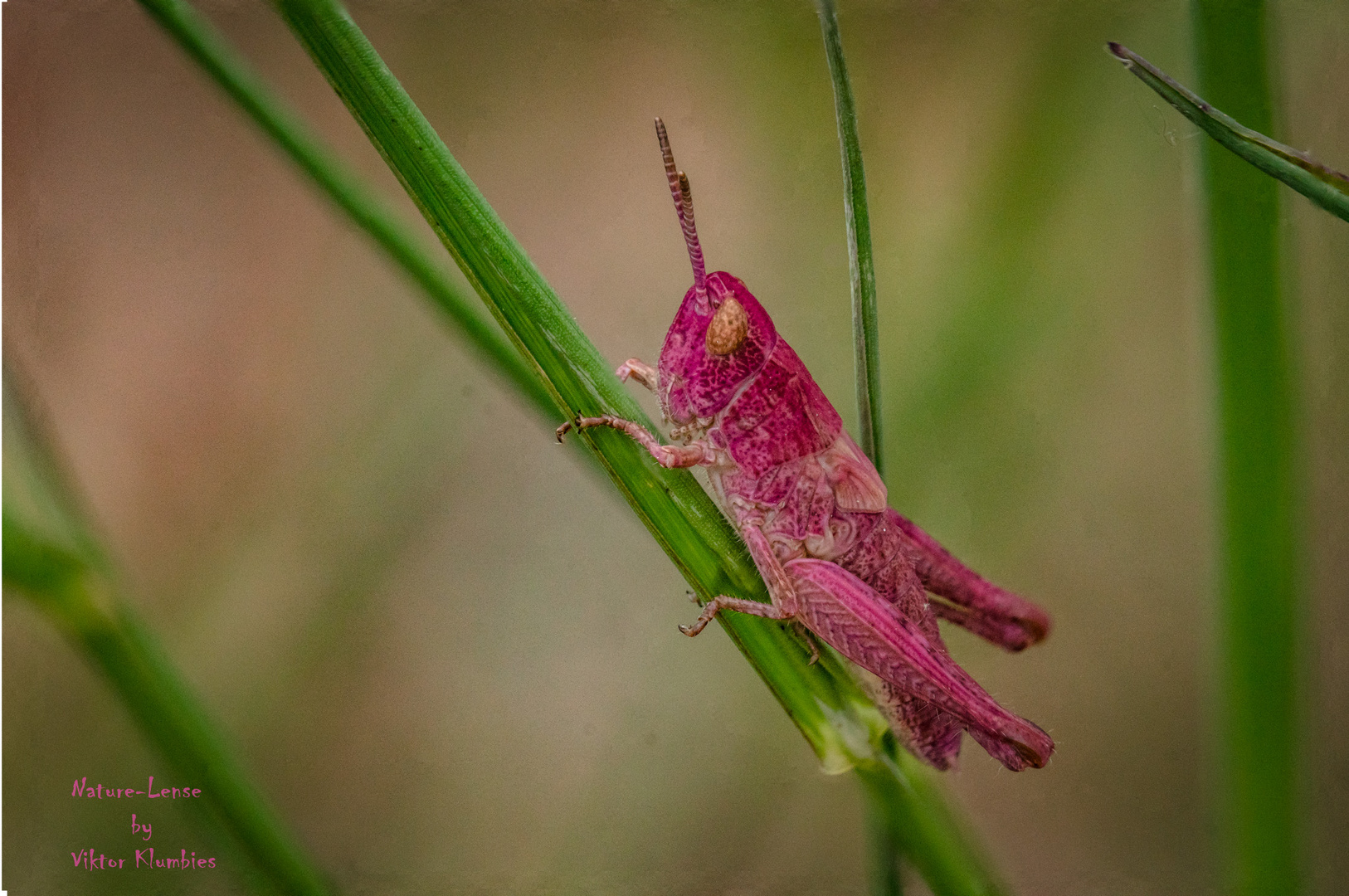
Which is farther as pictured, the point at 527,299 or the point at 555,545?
the point at 555,545

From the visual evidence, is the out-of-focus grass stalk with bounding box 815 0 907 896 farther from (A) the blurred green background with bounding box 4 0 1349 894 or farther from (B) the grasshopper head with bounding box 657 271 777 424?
(A) the blurred green background with bounding box 4 0 1349 894

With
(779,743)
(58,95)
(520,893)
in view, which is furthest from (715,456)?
(58,95)

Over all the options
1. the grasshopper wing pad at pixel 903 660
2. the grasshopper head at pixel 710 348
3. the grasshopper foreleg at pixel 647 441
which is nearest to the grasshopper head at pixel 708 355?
the grasshopper head at pixel 710 348

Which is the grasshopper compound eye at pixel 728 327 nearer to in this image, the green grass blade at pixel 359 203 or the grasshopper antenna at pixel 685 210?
the grasshopper antenna at pixel 685 210

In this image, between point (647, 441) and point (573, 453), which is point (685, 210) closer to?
point (647, 441)

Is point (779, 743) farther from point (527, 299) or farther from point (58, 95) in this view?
point (58, 95)

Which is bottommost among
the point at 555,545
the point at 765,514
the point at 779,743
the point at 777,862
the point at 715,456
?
the point at 777,862

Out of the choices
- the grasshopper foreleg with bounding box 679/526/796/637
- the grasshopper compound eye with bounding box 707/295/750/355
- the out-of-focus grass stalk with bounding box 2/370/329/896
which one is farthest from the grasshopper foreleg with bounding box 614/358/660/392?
the out-of-focus grass stalk with bounding box 2/370/329/896

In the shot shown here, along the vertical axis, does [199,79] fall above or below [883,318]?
above
